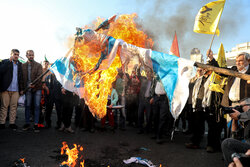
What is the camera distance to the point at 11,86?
6434 mm

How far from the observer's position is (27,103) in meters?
6.39

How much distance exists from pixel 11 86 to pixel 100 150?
4056mm

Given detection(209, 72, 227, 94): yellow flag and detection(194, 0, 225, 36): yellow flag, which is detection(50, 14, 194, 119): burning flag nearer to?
detection(194, 0, 225, 36): yellow flag

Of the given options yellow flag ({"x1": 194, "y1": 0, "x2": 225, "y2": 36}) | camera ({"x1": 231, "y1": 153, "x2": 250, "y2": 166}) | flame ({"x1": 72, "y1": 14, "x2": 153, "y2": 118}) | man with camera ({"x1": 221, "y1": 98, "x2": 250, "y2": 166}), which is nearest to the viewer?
camera ({"x1": 231, "y1": 153, "x2": 250, "y2": 166})

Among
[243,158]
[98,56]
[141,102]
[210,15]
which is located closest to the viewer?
[243,158]

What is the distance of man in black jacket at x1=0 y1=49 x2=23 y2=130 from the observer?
632cm

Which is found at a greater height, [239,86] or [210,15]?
[210,15]

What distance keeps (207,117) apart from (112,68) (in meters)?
3.17

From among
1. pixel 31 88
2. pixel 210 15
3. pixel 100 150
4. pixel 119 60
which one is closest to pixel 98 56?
pixel 119 60

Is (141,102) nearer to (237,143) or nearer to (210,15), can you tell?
(210,15)

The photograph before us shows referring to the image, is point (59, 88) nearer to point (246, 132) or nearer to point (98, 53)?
point (98, 53)

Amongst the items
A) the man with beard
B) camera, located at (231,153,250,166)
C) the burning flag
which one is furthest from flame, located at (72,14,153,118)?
camera, located at (231,153,250,166)

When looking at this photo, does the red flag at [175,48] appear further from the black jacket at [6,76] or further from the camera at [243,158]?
the black jacket at [6,76]

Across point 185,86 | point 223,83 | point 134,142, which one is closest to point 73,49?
point 185,86
